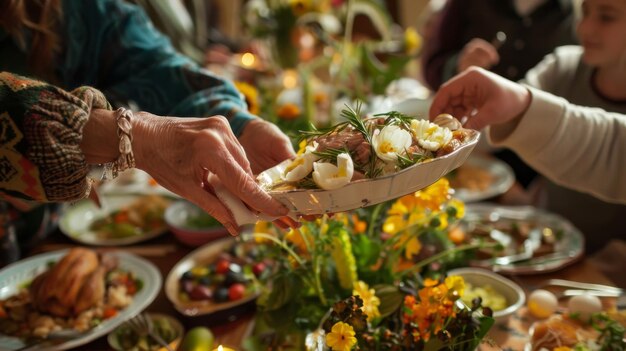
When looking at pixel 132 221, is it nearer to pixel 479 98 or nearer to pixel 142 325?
pixel 142 325

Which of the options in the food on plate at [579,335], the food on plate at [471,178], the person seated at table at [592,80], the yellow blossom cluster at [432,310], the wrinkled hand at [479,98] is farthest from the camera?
the food on plate at [471,178]

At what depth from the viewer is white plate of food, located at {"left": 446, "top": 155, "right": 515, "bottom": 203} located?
1731 mm

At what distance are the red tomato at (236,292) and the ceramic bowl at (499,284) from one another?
475 millimetres

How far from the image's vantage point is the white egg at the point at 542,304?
109 centimetres

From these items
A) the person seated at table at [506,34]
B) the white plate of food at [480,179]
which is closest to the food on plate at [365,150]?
the white plate of food at [480,179]

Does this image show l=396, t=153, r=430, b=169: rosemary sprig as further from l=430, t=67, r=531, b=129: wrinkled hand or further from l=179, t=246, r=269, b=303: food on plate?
l=179, t=246, r=269, b=303: food on plate

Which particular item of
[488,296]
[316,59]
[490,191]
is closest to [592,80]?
[490,191]

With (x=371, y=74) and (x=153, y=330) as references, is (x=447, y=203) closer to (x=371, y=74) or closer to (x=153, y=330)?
(x=153, y=330)

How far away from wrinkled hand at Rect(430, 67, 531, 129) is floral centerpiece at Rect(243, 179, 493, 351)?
7.5 inches

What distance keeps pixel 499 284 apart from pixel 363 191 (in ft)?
1.86

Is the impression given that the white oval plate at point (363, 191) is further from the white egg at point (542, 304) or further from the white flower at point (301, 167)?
the white egg at point (542, 304)

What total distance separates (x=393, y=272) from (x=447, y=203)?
169 mm

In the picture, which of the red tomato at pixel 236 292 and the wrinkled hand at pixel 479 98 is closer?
the wrinkled hand at pixel 479 98

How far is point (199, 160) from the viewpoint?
0.73 meters
